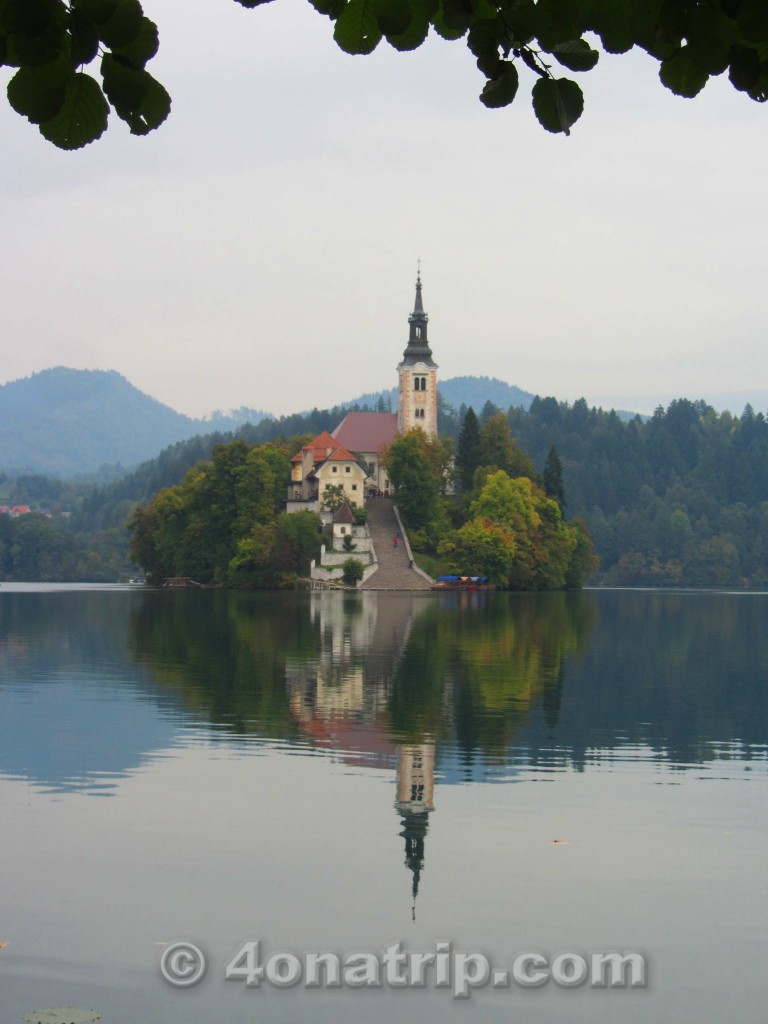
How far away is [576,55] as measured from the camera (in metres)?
3.93

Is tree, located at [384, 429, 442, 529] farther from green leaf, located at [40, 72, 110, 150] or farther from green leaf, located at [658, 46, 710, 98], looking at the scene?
green leaf, located at [40, 72, 110, 150]

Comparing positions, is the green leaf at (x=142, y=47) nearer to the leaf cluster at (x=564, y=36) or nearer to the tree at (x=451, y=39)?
the tree at (x=451, y=39)

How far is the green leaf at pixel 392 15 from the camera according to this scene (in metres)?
3.90

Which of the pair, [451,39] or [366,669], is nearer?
[451,39]

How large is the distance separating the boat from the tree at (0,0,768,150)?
3798 inches

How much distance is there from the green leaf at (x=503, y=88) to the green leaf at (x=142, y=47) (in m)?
1.04

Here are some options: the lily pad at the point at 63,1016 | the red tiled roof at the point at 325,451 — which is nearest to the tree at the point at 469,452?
the red tiled roof at the point at 325,451

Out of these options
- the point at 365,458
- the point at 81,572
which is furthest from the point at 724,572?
the point at 81,572

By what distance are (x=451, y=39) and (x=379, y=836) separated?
12196mm

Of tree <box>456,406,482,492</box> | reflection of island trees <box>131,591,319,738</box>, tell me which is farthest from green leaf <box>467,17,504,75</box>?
tree <box>456,406,482,492</box>

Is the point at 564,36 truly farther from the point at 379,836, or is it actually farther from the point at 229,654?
the point at 229,654

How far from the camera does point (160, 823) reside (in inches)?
616

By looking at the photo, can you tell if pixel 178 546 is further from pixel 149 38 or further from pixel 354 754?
pixel 149 38

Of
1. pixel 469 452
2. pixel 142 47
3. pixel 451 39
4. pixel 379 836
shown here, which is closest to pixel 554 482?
pixel 469 452
